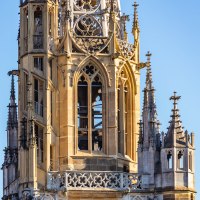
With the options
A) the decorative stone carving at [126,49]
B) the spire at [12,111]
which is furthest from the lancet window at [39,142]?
the decorative stone carving at [126,49]

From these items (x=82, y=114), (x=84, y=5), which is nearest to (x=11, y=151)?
(x=82, y=114)

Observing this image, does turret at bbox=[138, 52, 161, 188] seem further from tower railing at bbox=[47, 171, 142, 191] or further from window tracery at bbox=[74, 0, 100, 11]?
window tracery at bbox=[74, 0, 100, 11]

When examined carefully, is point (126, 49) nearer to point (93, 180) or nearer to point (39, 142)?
point (39, 142)

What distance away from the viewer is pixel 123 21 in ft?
350

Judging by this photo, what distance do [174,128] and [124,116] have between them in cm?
302

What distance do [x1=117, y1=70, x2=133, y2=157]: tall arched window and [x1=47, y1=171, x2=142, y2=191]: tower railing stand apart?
1.80m

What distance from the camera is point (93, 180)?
102812 mm

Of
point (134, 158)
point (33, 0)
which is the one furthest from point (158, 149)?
point (33, 0)

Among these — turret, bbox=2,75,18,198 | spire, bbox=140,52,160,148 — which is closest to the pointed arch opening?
spire, bbox=140,52,160,148

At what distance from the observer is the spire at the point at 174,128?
4035 inches

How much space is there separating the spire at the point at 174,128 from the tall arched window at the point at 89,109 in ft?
10.7

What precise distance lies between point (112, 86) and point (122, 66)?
113 centimetres

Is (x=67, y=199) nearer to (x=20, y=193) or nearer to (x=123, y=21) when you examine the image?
(x=20, y=193)

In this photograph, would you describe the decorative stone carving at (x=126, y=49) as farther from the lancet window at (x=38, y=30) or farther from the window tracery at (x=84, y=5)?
the lancet window at (x=38, y=30)
